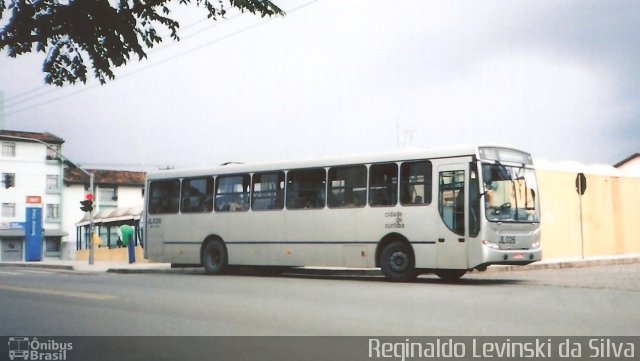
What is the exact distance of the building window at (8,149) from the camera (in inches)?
2756

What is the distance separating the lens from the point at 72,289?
589 inches

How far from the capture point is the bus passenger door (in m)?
15.4

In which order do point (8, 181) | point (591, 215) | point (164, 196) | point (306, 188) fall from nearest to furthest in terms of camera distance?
point (306, 188)
point (164, 196)
point (591, 215)
point (8, 181)

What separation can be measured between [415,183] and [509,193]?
6.68ft

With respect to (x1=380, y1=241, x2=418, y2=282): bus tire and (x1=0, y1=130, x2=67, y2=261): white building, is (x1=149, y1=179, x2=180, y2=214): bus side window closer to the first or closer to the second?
(x1=380, y1=241, x2=418, y2=282): bus tire

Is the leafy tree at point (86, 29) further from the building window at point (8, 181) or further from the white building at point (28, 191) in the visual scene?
the white building at point (28, 191)

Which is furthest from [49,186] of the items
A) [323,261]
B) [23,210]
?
[323,261]

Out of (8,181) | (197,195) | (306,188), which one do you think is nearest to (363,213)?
(306,188)

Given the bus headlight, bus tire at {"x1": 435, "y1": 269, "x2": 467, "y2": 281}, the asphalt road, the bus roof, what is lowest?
the asphalt road

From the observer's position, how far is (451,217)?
15641 millimetres

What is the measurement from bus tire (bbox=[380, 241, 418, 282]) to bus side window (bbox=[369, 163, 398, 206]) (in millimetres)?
997

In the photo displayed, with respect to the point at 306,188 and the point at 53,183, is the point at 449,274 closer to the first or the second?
the point at 306,188

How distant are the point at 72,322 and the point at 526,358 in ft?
19.1

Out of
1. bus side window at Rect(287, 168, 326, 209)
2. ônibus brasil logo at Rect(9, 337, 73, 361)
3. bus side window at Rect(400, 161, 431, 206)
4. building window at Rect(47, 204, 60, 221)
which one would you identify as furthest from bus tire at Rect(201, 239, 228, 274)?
building window at Rect(47, 204, 60, 221)
